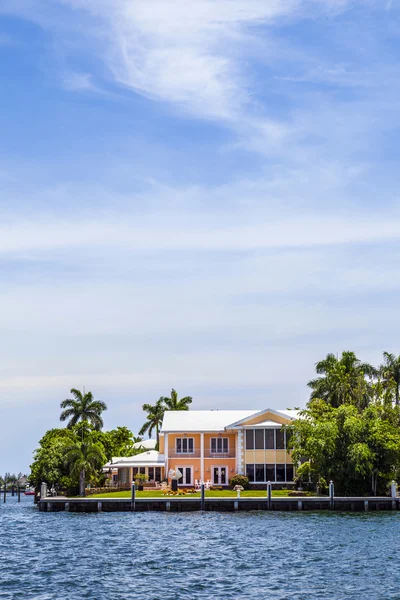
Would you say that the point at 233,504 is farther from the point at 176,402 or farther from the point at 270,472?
the point at 176,402

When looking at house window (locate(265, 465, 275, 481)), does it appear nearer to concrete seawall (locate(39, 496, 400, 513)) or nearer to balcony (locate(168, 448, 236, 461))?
balcony (locate(168, 448, 236, 461))

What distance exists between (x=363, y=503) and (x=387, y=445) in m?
7.50

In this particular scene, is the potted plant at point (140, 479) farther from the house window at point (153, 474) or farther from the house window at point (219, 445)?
the house window at point (219, 445)

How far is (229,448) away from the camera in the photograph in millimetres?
83438

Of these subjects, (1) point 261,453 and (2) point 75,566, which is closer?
(2) point 75,566

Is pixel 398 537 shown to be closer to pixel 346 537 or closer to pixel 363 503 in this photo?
pixel 346 537

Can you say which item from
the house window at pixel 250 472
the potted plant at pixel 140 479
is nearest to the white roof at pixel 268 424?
the house window at pixel 250 472

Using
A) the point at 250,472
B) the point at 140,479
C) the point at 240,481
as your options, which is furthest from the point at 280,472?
the point at 140,479

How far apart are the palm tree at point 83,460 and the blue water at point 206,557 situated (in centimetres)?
1801

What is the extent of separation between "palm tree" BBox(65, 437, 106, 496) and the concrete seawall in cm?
1412

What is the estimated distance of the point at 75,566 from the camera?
36.3 metres

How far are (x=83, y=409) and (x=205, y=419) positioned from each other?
18547 millimetres

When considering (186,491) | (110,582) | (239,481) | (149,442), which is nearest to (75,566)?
(110,582)

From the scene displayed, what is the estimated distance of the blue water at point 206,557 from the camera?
30.3 metres
